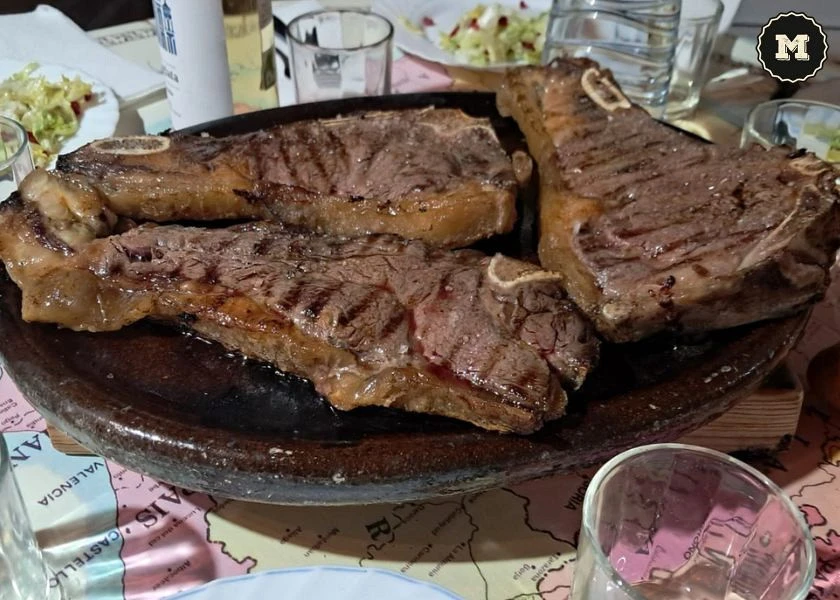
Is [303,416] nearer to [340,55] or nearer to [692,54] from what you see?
[340,55]

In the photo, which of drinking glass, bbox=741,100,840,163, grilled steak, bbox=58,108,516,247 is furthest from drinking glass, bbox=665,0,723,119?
grilled steak, bbox=58,108,516,247

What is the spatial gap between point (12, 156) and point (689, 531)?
1968 mm

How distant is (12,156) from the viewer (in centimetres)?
229

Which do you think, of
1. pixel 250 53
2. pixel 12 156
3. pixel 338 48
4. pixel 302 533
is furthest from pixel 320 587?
pixel 338 48

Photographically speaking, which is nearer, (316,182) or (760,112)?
(316,182)

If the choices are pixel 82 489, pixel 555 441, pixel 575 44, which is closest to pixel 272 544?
pixel 82 489

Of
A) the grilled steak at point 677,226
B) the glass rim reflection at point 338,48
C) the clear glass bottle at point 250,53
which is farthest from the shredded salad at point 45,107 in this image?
the grilled steak at point 677,226

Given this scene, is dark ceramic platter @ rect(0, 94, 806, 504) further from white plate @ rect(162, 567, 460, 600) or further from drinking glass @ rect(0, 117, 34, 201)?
drinking glass @ rect(0, 117, 34, 201)

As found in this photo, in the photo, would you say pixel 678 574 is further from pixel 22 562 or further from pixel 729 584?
pixel 22 562

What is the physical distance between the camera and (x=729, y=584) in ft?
5.01

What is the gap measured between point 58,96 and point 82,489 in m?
1.59

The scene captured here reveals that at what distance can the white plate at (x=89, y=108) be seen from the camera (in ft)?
9.04

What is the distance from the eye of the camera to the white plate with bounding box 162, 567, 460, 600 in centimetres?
143

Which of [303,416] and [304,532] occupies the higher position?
[303,416]
